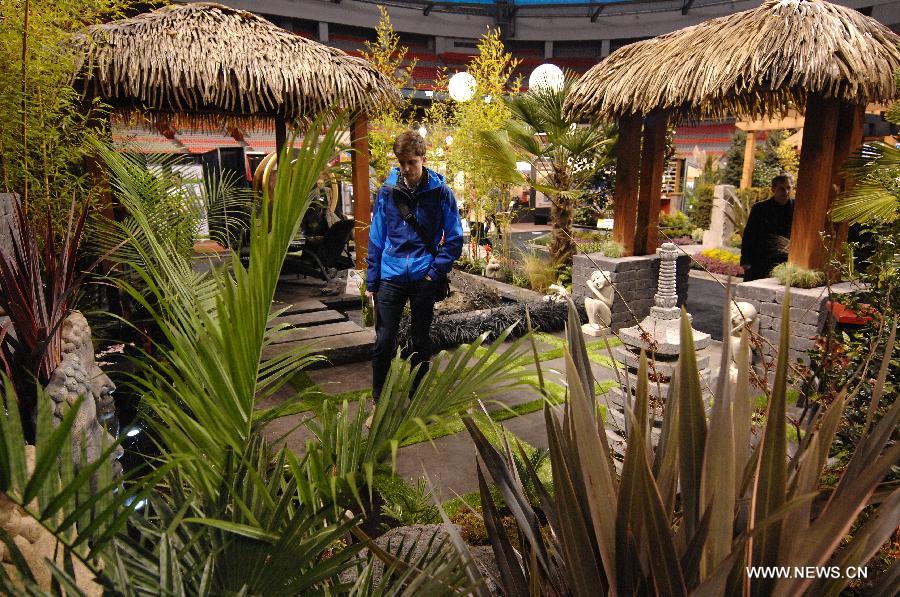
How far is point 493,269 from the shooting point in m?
7.23

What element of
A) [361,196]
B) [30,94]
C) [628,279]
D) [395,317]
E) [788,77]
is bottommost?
[628,279]

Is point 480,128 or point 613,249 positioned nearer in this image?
point 613,249

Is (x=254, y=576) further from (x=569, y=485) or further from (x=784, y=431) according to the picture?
(x=784, y=431)

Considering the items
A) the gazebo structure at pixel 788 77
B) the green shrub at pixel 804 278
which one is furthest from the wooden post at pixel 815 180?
the green shrub at pixel 804 278

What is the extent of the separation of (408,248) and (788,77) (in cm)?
304

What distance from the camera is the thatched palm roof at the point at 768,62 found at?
3.90 metres

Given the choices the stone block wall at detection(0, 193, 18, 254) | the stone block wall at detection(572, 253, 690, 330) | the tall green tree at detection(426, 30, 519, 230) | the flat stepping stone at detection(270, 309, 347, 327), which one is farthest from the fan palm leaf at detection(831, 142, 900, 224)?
the flat stepping stone at detection(270, 309, 347, 327)

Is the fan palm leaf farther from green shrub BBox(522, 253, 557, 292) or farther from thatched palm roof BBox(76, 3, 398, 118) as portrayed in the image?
thatched palm roof BBox(76, 3, 398, 118)

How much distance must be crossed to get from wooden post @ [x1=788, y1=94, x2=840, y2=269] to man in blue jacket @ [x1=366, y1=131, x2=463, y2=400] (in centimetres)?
301

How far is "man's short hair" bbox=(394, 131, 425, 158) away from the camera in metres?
2.78

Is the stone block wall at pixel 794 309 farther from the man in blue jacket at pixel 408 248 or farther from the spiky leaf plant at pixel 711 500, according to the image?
the spiky leaf plant at pixel 711 500

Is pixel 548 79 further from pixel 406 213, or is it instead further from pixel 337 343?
pixel 406 213

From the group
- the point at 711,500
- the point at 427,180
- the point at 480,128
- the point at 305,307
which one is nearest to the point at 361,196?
the point at 305,307

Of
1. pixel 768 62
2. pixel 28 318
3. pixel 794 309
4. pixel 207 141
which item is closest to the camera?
pixel 28 318
